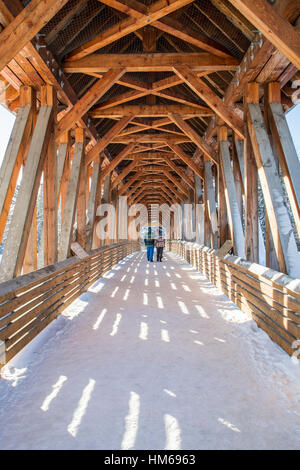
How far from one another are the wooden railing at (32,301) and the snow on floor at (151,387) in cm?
16

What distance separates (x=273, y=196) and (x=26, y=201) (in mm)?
2765

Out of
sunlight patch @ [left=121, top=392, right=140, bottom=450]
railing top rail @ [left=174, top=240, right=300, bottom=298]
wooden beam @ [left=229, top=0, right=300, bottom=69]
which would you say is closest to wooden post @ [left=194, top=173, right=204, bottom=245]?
railing top rail @ [left=174, top=240, right=300, bottom=298]

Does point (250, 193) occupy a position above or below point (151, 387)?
above

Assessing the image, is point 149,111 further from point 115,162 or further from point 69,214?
point 69,214

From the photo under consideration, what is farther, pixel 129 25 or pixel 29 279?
pixel 129 25

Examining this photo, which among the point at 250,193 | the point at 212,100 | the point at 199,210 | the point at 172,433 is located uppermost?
the point at 212,100

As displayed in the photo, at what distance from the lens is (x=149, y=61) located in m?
4.80

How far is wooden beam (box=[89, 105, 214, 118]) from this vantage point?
672 centimetres

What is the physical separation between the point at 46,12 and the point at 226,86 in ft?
12.2

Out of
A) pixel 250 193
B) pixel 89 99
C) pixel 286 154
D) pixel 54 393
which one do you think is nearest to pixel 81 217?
pixel 89 99

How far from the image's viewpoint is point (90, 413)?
2.05m
